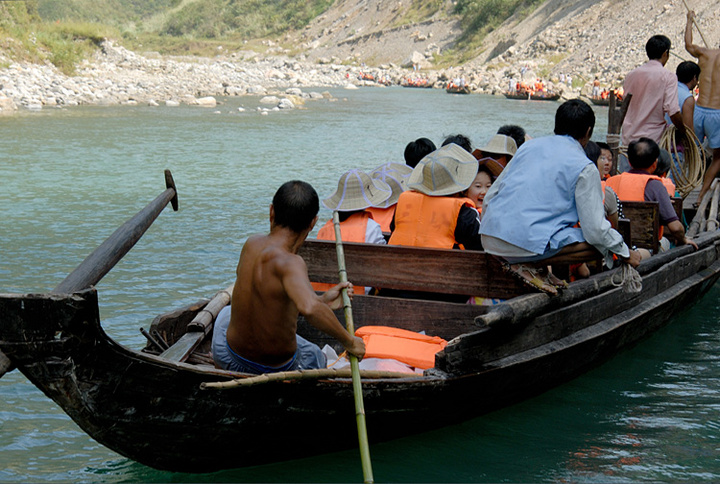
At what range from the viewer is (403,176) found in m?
5.99

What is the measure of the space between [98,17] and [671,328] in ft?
320

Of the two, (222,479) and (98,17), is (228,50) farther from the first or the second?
(222,479)

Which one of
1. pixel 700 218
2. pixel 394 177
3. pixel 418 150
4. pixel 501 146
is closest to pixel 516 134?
pixel 501 146

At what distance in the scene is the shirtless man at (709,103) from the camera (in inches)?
296

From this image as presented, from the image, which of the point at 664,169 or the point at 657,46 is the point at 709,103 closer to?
the point at 657,46

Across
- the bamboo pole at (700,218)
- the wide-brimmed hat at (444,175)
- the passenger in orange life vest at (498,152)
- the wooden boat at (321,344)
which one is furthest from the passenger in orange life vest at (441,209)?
the bamboo pole at (700,218)

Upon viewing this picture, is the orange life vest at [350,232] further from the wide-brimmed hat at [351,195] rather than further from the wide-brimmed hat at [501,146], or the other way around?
the wide-brimmed hat at [501,146]

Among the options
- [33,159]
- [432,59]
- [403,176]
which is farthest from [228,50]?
[403,176]

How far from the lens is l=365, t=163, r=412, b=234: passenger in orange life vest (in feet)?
17.6

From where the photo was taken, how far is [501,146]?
5707 mm

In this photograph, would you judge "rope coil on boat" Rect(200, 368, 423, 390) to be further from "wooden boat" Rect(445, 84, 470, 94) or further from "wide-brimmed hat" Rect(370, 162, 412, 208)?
"wooden boat" Rect(445, 84, 470, 94)

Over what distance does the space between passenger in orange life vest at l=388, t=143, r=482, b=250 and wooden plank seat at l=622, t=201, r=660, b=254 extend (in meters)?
1.11

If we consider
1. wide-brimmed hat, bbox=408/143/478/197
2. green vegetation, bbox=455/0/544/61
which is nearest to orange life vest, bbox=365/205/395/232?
wide-brimmed hat, bbox=408/143/478/197

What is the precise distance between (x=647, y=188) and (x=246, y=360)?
10.7 feet
